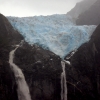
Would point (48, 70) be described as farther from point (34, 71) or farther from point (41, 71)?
point (34, 71)

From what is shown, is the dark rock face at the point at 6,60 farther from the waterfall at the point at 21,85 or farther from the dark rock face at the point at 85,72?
the dark rock face at the point at 85,72

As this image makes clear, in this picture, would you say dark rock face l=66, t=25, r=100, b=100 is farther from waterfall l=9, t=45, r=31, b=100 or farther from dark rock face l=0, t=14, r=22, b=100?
dark rock face l=0, t=14, r=22, b=100

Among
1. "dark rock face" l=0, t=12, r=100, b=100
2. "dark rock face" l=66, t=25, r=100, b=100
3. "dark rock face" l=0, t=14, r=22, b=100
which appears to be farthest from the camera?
"dark rock face" l=66, t=25, r=100, b=100

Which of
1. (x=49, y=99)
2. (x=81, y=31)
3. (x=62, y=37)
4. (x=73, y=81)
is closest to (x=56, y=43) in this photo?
(x=62, y=37)

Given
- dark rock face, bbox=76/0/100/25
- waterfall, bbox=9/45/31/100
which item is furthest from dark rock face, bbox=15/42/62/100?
dark rock face, bbox=76/0/100/25

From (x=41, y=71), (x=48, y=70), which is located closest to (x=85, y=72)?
(x=48, y=70)

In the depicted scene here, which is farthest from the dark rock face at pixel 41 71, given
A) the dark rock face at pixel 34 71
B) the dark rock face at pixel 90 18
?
the dark rock face at pixel 90 18
